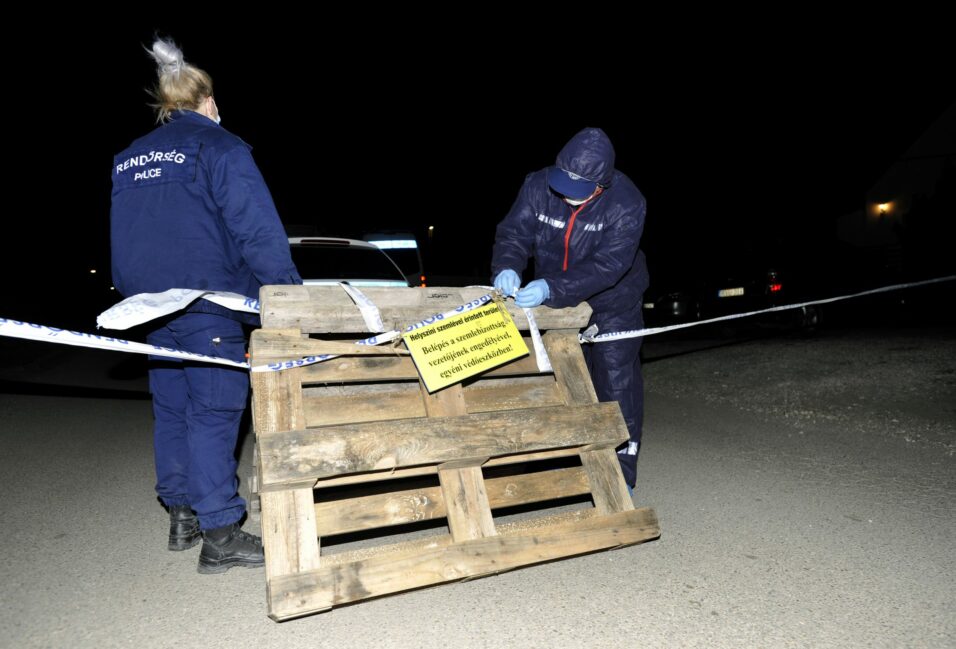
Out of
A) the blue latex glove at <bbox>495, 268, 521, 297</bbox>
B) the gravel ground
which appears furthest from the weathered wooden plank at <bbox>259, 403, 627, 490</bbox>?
the gravel ground

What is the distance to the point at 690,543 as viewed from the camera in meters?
3.11

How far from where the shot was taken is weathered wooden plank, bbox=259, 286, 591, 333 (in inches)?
102

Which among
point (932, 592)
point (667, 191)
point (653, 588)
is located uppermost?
point (667, 191)

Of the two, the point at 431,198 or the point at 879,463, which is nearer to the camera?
the point at 879,463

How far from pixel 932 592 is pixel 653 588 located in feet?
3.57

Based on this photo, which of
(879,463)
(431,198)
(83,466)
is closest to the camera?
(879,463)

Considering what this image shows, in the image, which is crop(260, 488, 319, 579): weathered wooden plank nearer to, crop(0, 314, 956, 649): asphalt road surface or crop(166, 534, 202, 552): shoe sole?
crop(0, 314, 956, 649): asphalt road surface

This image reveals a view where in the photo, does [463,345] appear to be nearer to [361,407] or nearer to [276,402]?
[361,407]

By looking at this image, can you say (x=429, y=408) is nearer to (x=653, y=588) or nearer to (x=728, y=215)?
(x=653, y=588)

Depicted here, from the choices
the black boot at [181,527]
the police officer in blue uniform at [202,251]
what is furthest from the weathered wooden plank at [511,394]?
the black boot at [181,527]

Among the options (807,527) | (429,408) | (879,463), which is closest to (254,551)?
(429,408)

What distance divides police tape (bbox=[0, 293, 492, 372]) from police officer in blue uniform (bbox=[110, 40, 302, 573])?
12cm

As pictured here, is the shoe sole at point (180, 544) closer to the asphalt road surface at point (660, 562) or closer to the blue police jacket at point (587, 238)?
the asphalt road surface at point (660, 562)

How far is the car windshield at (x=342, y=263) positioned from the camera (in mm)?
5555
